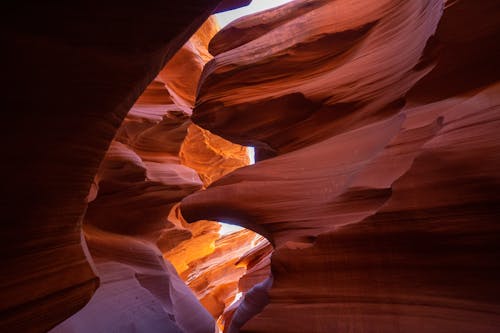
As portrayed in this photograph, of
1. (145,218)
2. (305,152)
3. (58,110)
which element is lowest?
(145,218)

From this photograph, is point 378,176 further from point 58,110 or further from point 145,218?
point 145,218

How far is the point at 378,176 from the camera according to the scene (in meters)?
3.03

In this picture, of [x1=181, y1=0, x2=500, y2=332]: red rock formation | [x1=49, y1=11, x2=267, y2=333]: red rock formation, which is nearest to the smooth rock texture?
[x1=49, y1=11, x2=267, y2=333]: red rock formation

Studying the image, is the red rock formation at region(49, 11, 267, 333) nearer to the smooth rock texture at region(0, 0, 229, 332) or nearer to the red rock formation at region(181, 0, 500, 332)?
the smooth rock texture at region(0, 0, 229, 332)

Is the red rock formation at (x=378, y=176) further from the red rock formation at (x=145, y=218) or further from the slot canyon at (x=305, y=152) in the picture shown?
the red rock formation at (x=145, y=218)

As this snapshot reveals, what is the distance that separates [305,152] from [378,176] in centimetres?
122

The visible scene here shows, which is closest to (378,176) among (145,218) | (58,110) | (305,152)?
(305,152)

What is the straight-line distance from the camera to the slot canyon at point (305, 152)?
6.75 ft

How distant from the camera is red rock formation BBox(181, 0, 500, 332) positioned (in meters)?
2.49

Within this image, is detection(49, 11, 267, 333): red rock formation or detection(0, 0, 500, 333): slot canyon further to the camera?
detection(49, 11, 267, 333): red rock formation

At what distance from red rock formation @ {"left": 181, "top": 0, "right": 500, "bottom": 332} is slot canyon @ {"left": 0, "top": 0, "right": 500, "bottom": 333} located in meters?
0.01

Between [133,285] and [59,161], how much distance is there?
409 cm

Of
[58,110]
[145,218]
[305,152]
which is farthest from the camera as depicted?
[145,218]

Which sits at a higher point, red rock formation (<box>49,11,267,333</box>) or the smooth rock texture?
the smooth rock texture
